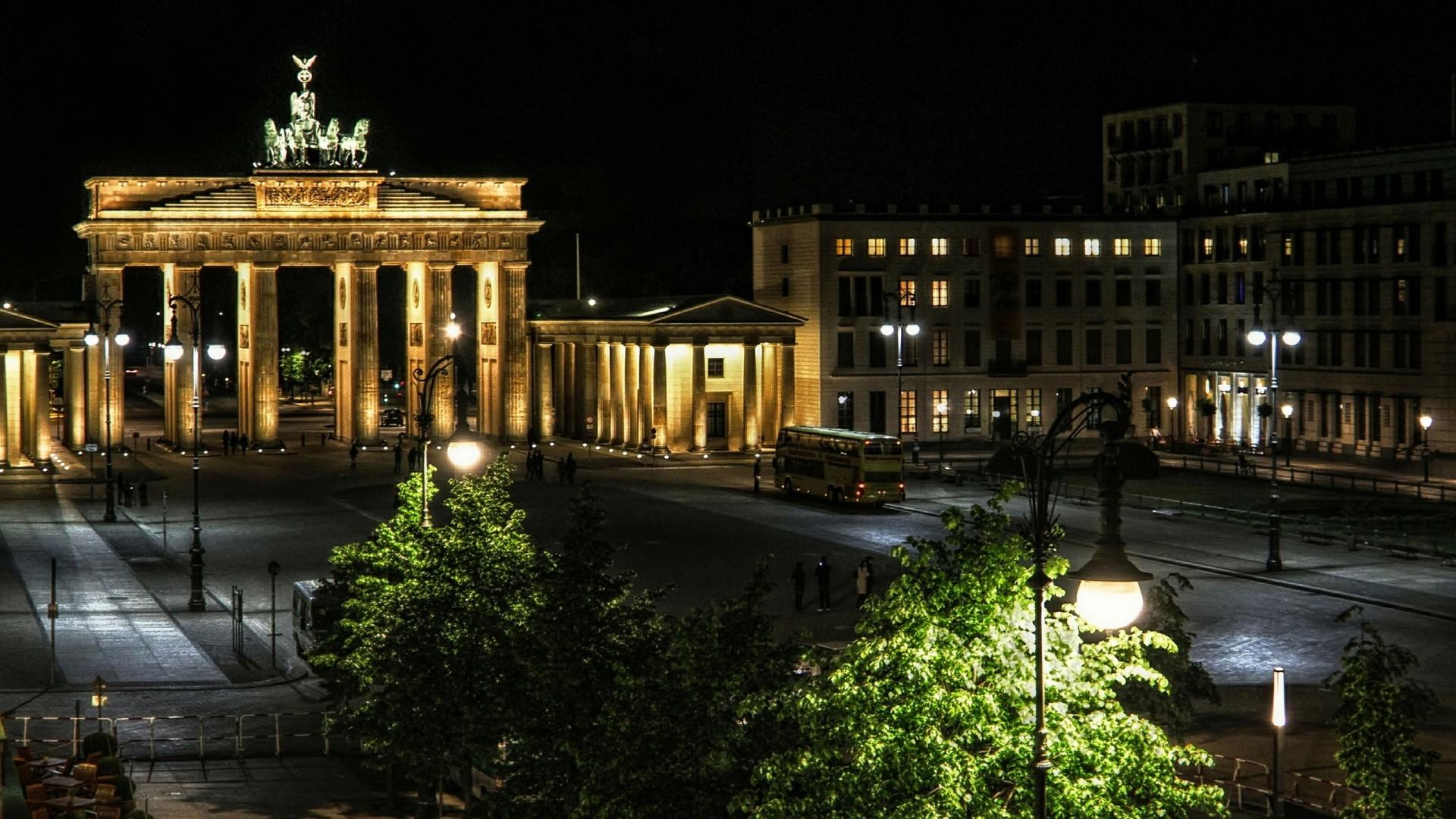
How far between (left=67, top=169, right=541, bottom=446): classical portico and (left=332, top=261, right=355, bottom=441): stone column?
0.09 meters

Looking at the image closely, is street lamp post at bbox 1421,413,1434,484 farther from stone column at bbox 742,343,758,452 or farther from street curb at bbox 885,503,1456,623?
stone column at bbox 742,343,758,452

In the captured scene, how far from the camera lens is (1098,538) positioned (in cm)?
1747

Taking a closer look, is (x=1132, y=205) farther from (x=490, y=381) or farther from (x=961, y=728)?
(x=961, y=728)

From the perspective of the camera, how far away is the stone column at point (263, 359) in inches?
4353

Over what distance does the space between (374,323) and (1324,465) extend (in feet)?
171

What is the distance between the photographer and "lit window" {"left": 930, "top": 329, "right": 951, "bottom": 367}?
112 m

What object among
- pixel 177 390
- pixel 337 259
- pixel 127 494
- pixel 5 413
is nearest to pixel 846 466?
pixel 127 494

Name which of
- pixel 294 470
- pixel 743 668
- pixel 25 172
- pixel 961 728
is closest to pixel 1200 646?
pixel 743 668

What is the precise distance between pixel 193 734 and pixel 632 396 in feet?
235

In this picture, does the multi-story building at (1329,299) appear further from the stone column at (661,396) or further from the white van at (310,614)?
the white van at (310,614)

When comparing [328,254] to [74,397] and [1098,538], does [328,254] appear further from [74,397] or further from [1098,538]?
[1098,538]

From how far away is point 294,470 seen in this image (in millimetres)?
96500

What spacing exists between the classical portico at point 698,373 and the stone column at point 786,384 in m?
0.04

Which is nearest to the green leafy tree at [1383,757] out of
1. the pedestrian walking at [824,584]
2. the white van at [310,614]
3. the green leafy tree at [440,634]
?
the green leafy tree at [440,634]
